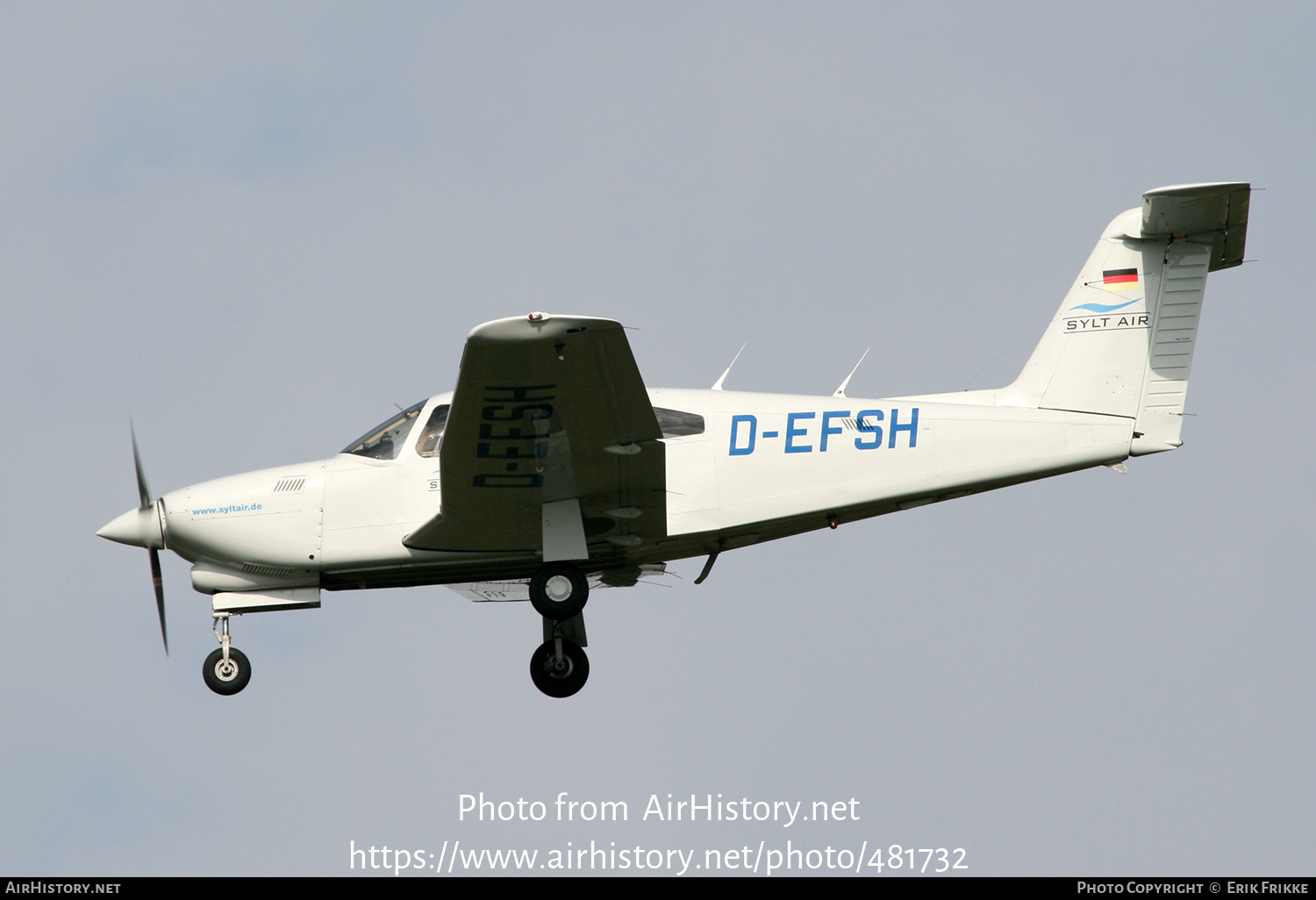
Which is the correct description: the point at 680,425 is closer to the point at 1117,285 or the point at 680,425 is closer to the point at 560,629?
the point at 560,629

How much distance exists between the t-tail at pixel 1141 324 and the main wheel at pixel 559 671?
445 centimetres

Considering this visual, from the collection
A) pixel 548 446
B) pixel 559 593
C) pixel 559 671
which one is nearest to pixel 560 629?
pixel 559 671

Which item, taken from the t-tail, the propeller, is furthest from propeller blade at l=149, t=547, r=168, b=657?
the t-tail

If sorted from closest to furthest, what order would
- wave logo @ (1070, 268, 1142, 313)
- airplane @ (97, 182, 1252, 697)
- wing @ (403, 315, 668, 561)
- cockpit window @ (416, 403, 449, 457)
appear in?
1. wing @ (403, 315, 668, 561)
2. airplane @ (97, 182, 1252, 697)
3. cockpit window @ (416, 403, 449, 457)
4. wave logo @ (1070, 268, 1142, 313)

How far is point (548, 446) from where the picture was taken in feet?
39.0

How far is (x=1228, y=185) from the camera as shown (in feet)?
41.8

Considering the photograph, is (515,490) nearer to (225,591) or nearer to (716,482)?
(716,482)

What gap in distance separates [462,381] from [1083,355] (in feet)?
19.3

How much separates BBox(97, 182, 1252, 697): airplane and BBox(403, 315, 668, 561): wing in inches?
1.2

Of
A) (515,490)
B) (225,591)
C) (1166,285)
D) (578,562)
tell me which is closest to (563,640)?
(578,562)

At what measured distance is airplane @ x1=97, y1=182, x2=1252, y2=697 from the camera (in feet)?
41.6

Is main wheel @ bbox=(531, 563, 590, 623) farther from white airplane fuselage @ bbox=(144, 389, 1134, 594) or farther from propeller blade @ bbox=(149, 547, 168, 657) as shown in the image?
propeller blade @ bbox=(149, 547, 168, 657)

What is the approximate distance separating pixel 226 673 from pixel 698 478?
177 inches

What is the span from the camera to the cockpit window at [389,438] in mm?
13062
